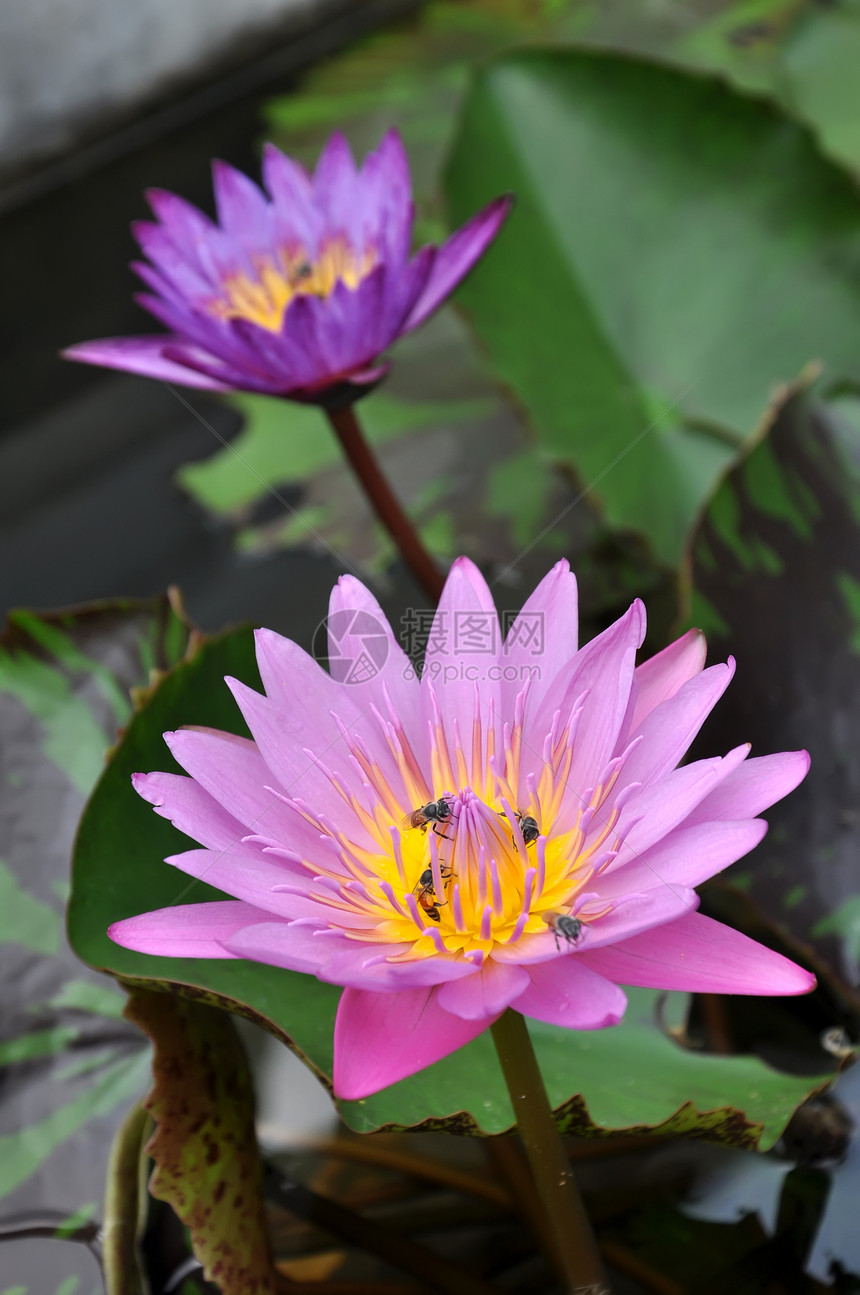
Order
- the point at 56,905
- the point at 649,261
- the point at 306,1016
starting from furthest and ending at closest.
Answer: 1. the point at 649,261
2. the point at 56,905
3. the point at 306,1016

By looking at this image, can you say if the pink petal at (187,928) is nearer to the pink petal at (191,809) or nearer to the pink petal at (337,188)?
the pink petal at (191,809)

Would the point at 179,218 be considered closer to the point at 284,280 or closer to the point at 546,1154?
the point at 284,280

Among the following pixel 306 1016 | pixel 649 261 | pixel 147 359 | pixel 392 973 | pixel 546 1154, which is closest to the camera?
pixel 392 973

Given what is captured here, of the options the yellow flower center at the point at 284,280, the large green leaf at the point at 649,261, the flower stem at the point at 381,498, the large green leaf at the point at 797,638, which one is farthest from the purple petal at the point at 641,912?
the large green leaf at the point at 649,261

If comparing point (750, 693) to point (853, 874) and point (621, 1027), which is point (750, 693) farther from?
point (621, 1027)

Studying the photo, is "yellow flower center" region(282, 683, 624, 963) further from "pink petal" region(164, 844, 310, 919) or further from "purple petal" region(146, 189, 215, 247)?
"purple petal" region(146, 189, 215, 247)

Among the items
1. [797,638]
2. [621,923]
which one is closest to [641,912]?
[621,923]

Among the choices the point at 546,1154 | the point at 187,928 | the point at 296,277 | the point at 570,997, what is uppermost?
the point at 296,277

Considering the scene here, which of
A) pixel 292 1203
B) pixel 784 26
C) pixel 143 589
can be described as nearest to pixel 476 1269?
pixel 292 1203
